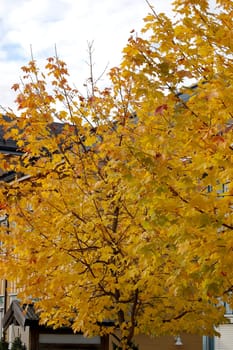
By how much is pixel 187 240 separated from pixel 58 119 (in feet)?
26.6

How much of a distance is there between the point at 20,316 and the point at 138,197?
883 inches

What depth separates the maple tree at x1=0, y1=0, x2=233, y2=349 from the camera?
415 inches

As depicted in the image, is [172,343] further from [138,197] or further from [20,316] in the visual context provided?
[138,197]

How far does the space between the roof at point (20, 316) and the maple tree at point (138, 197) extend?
550 inches

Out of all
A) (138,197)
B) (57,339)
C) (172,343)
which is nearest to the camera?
(138,197)

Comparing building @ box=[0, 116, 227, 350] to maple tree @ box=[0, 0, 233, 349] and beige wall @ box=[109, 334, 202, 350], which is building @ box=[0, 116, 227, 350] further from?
maple tree @ box=[0, 0, 233, 349]

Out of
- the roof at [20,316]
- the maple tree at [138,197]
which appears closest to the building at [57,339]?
the roof at [20,316]

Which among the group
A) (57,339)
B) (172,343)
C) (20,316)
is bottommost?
(172,343)

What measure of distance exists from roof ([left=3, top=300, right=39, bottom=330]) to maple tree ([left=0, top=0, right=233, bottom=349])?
550 inches

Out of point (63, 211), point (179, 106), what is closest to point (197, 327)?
point (63, 211)

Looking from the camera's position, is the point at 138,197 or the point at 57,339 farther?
the point at 57,339

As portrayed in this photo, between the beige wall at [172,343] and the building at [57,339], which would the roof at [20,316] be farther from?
the beige wall at [172,343]

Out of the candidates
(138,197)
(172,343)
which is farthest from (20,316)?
(138,197)

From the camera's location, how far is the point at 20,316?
108 feet
